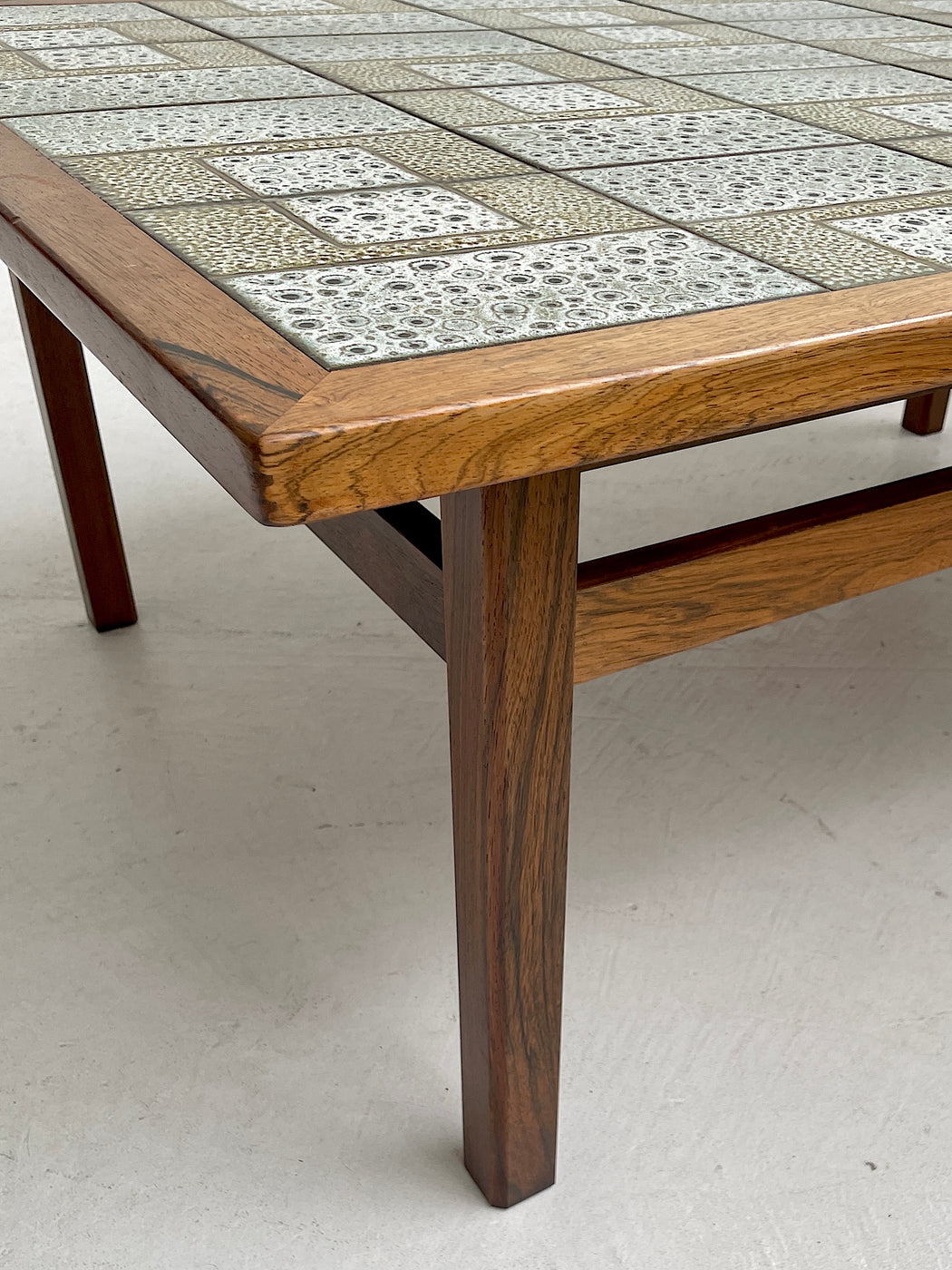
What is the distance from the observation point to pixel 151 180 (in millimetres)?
875

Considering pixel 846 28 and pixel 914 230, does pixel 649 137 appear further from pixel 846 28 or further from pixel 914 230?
pixel 846 28

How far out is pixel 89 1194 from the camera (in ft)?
3.14

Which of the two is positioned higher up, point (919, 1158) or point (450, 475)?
point (450, 475)

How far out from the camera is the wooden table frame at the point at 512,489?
1.84ft

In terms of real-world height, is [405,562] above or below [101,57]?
below

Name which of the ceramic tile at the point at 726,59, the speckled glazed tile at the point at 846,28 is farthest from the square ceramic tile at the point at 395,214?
the speckled glazed tile at the point at 846,28

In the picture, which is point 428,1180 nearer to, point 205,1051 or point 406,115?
point 205,1051

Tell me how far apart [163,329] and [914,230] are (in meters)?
0.46

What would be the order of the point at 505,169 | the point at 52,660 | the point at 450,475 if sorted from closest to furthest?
the point at 450,475
the point at 505,169
the point at 52,660

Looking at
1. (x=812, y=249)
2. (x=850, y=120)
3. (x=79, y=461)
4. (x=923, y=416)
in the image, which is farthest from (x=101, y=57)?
(x=923, y=416)

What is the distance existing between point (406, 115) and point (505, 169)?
7.6 inches

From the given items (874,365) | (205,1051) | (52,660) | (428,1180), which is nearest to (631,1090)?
(428,1180)

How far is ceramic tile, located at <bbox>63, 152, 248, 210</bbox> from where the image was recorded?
32.8 inches

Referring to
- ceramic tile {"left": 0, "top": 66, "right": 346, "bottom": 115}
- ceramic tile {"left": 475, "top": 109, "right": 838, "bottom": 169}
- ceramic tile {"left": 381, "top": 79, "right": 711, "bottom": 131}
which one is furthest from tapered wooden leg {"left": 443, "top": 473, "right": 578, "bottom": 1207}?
ceramic tile {"left": 0, "top": 66, "right": 346, "bottom": 115}
